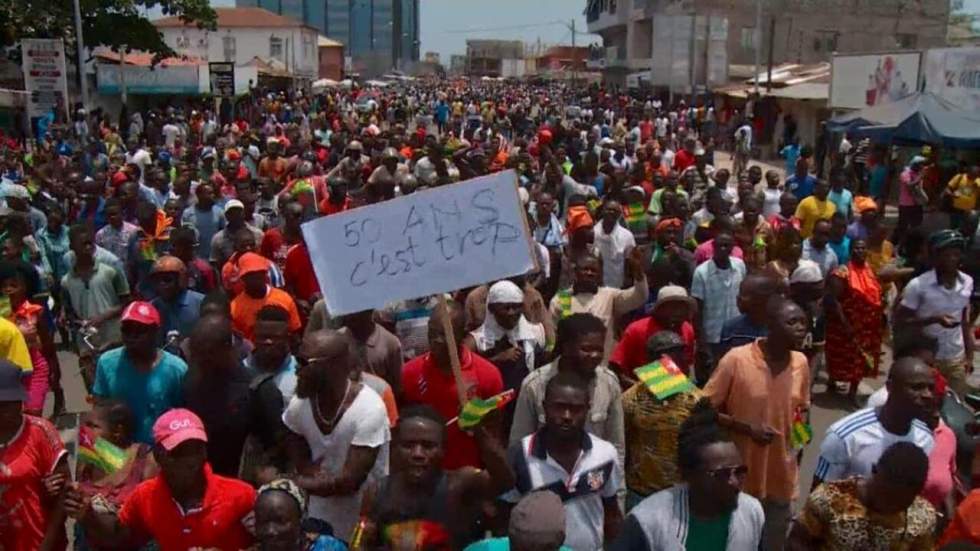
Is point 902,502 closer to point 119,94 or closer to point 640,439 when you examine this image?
point 640,439

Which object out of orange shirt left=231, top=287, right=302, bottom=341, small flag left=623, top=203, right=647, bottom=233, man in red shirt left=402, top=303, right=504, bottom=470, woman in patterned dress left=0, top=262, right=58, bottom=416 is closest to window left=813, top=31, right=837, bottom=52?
small flag left=623, top=203, right=647, bottom=233

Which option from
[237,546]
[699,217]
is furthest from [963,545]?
[699,217]

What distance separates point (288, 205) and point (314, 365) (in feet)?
12.5

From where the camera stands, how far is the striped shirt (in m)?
3.55

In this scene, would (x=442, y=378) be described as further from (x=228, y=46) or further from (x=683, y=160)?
(x=228, y=46)

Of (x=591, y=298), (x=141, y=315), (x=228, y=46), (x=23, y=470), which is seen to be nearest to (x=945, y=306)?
(x=591, y=298)

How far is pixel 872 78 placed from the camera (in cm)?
2002

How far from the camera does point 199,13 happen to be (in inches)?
1328

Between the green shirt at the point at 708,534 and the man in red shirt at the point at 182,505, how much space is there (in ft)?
4.49

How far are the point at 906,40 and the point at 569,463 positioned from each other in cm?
5475

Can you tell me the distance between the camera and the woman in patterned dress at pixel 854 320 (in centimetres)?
712

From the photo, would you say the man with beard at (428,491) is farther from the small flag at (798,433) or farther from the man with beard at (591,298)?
the man with beard at (591,298)

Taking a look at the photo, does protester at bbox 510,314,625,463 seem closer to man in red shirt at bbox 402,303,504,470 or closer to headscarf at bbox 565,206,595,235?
man in red shirt at bbox 402,303,504,470

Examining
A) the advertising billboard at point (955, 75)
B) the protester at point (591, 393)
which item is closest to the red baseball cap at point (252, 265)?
the protester at point (591, 393)
